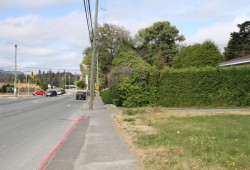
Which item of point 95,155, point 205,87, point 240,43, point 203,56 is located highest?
point 240,43

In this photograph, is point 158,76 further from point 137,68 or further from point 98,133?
point 98,133

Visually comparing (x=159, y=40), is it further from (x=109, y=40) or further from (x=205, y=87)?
(x=205, y=87)

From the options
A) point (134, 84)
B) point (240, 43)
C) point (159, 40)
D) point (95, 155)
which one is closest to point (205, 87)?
point (134, 84)

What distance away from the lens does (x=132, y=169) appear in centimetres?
835

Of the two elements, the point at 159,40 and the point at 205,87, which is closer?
the point at 205,87

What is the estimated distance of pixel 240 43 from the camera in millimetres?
66938

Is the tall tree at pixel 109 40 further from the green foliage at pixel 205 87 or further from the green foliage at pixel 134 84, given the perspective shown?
the green foliage at pixel 205 87

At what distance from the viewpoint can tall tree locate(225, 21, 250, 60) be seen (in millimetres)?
64938

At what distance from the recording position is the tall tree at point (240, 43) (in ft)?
213

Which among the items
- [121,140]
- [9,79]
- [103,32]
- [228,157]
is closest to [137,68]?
[121,140]

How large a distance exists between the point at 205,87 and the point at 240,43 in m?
39.3

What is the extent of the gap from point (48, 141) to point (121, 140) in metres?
2.53

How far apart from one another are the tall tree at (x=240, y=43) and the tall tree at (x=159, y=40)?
10.8 metres

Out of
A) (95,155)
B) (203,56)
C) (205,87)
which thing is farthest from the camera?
(203,56)
